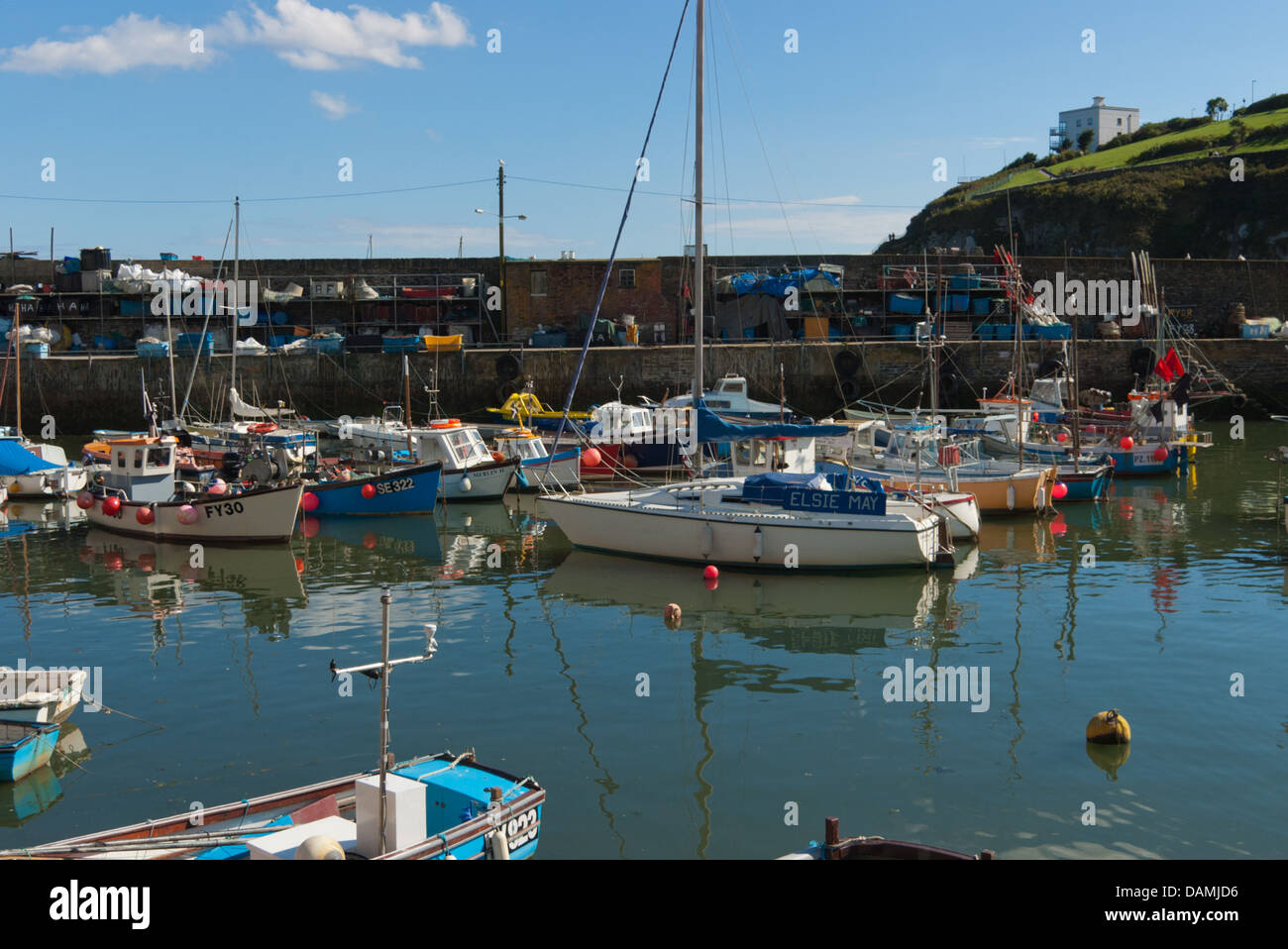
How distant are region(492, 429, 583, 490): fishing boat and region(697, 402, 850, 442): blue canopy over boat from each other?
5886 millimetres

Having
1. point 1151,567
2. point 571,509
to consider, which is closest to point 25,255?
point 571,509

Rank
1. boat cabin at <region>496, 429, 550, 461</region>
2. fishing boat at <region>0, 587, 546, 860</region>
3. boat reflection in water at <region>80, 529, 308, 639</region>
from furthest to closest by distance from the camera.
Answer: boat cabin at <region>496, 429, 550, 461</region>, boat reflection in water at <region>80, 529, 308, 639</region>, fishing boat at <region>0, 587, 546, 860</region>

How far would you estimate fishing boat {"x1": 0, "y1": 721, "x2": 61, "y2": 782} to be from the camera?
39.2 ft

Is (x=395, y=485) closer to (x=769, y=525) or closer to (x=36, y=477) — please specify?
(x=36, y=477)

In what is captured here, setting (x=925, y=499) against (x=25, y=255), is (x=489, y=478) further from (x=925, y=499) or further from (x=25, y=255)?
(x=25, y=255)

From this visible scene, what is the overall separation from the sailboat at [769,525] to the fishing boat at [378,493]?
244 inches

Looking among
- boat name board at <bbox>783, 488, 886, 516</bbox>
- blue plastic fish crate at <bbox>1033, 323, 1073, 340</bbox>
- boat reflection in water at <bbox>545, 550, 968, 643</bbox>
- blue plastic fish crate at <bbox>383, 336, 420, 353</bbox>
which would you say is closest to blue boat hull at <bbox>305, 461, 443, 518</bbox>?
boat reflection in water at <bbox>545, 550, 968, 643</bbox>

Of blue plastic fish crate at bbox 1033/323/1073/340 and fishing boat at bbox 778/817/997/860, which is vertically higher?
blue plastic fish crate at bbox 1033/323/1073/340

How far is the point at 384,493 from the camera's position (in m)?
28.4

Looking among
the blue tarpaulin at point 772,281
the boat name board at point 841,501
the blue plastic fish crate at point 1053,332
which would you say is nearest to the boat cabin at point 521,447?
the boat name board at point 841,501

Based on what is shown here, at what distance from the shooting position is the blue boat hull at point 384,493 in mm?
28297

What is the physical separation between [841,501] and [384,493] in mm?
12209

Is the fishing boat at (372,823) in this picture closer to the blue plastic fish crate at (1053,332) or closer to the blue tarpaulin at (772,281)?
the blue tarpaulin at (772,281)

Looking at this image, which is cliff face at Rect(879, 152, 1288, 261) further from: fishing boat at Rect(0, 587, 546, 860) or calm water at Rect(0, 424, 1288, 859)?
fishing boat at Rect(0, 587, 546, 860)
